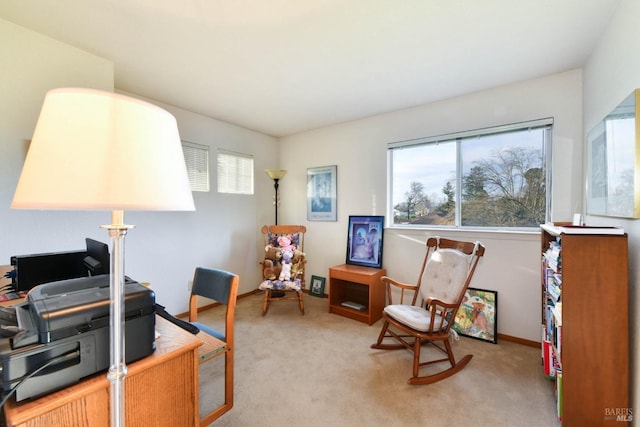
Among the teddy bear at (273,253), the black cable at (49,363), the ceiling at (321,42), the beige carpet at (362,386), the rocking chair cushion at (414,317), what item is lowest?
the beige carpet at (362,386)

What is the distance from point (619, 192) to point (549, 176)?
3.73 ft

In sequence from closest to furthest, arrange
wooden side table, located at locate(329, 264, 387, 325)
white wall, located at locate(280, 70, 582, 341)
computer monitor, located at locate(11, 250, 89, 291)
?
computer monitor, located at locate(11, 250, 89, 291), white wall, located at locate(280, 70, 582, 341), wooden side table, located at locate(329, 264, 387, 325)

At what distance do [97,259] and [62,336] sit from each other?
2.68ft

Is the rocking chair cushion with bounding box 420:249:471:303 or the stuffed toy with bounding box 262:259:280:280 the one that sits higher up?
the rocking chair cushion with bounding box 420:249:471:303

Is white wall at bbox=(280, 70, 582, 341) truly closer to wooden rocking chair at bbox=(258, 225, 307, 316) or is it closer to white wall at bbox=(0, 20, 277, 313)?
wooden rocking chair at bbox=(258, 225, 307, 316)

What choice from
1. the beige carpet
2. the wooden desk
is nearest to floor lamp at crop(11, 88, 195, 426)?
the wooden desk

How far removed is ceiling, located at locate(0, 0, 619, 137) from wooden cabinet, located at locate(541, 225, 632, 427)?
4.63ft

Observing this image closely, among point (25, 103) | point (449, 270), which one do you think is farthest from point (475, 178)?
point (25, 103)

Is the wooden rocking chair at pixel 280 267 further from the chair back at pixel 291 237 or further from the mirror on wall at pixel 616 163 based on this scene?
the mirror on wall at pixel 616 163

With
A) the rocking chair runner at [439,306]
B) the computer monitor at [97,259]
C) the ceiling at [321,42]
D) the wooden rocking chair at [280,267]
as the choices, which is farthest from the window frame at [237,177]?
the rocking chair runner at [439,306]

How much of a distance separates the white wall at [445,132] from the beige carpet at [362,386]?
699mm

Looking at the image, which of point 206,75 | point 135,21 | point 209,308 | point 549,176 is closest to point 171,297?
point 209,308

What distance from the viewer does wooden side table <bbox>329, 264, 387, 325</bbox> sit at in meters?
3.01

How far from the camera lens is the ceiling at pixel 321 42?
5.18 ft
